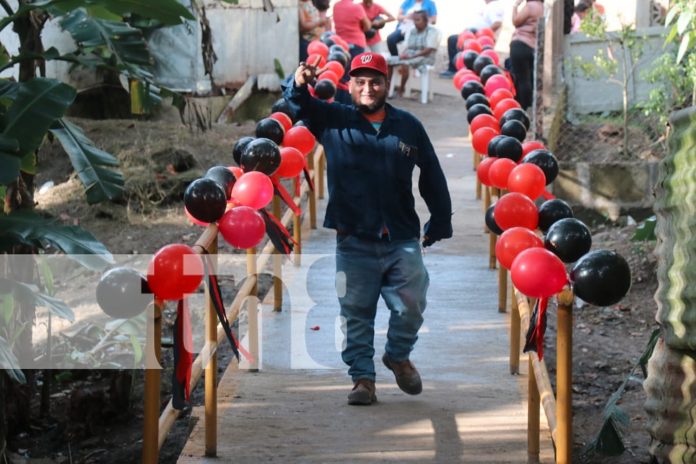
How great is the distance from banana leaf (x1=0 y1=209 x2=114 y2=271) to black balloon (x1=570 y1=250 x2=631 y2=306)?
2.26m

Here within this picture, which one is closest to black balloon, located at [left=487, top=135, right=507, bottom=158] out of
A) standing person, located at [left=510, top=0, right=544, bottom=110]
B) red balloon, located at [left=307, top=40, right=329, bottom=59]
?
red balloon, located at [left=307, top=40, right=329, bottom=59]

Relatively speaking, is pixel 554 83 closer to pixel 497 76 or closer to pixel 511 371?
pixel 497 76

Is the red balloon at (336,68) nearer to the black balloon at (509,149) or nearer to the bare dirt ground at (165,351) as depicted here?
the bare dirt ground at (165,351)

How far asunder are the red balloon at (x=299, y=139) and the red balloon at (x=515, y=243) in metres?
2.40

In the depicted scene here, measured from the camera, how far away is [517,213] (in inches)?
199

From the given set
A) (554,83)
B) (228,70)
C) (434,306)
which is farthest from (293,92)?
(228,70)

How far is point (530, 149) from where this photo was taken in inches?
264

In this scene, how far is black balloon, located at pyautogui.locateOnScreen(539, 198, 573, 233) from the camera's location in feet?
16.4

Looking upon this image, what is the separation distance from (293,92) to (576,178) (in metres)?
6.25

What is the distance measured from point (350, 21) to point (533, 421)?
912 centimetres

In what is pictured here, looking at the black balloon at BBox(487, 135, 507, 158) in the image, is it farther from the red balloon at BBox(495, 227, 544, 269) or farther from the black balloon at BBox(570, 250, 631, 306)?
the black balloon at BBox(570, 250, 631, 306)

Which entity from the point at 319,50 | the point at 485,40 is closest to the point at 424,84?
the point at 485,40

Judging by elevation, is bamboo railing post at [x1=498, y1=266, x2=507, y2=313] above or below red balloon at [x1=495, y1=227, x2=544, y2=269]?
below

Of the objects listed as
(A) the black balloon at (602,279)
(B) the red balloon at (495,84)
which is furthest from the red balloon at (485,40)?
(A) the black balloon at (602,279)
